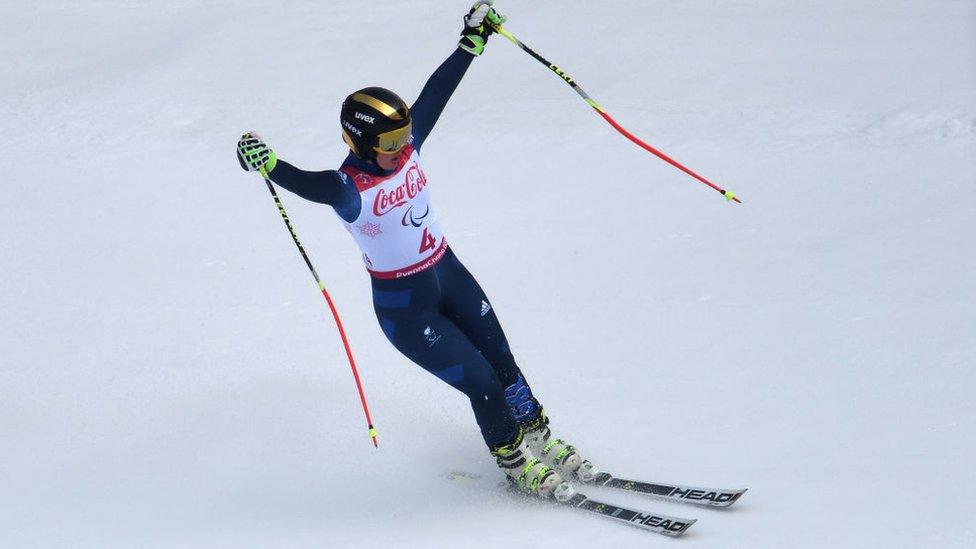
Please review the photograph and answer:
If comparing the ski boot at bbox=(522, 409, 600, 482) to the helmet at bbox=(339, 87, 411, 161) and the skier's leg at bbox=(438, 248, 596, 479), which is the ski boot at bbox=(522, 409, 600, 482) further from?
the helmet at bbox=(339, 87, 411, 161)

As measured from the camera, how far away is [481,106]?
9805 mm

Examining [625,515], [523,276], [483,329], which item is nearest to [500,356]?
[483,329]

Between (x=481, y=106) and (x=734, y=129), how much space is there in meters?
2.19

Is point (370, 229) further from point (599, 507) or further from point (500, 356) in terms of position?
point (599, 507)

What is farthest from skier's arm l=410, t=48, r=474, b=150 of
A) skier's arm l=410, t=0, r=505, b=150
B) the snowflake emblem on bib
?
the snowflake emblem on bib

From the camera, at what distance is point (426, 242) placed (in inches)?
185

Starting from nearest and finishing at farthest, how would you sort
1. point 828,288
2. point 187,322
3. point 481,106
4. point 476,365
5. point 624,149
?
point 476,365, point 828,288, point 187,322, point 624,149, point 481,106

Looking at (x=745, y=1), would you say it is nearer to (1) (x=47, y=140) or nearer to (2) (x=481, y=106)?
(2) (x=481, y=106)

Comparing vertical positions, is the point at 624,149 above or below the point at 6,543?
above

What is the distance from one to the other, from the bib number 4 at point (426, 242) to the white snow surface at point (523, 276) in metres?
1.10

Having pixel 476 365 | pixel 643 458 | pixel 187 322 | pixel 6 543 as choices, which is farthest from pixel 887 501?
pixel 187 322

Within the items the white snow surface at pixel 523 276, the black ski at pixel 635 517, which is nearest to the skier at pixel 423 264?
the black ski at pixel 635 517

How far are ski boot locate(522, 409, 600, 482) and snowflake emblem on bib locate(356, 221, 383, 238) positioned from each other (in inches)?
43.4

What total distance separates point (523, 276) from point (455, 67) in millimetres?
2441
